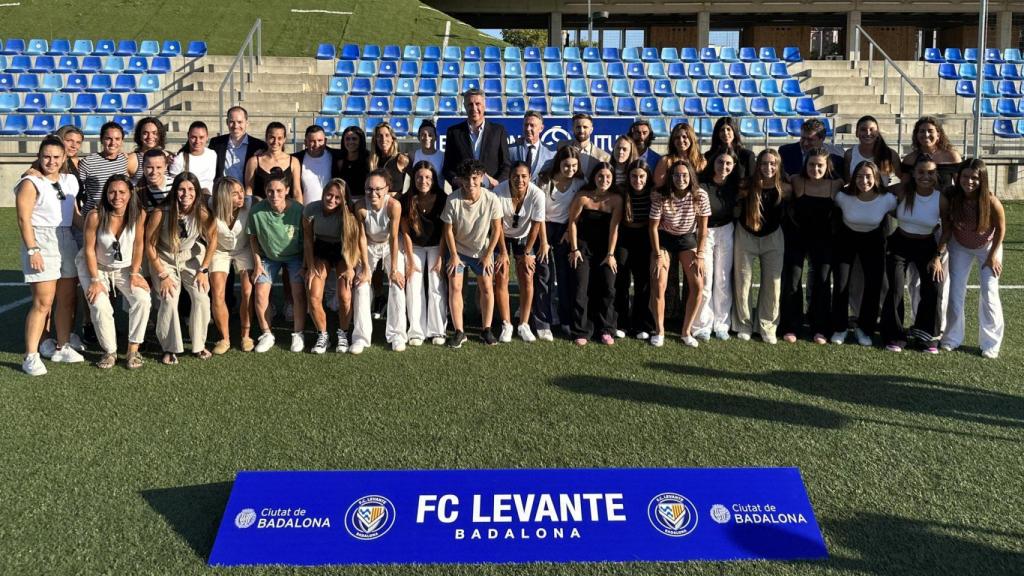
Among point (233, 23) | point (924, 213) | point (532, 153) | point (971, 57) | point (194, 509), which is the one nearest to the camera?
point (194, 509)

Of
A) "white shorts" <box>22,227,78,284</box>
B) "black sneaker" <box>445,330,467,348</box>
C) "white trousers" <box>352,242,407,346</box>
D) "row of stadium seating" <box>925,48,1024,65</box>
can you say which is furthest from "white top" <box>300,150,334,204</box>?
"row of stadium seating" <box>925,48,1024,65</box>

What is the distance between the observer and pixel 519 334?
6.79 meters

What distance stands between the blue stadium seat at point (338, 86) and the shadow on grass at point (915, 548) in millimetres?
16137

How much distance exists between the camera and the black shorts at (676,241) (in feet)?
21.6

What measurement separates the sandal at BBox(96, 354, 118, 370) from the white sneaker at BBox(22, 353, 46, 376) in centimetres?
35

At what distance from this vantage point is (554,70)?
1984 cm

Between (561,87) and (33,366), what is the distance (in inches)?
556

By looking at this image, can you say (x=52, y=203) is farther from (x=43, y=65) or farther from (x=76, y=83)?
(x=43, y=65)

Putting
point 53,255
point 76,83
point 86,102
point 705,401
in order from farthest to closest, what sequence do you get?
point 76,83
point 86,102
point 53,255
point 705,401

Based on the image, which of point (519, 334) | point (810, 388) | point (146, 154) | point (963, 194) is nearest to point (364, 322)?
point (519, 334)

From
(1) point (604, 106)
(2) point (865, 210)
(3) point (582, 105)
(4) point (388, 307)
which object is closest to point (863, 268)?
(2) point (865, 210)

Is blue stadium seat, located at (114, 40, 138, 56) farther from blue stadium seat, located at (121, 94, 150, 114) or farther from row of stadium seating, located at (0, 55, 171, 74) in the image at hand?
blue stadium seat, located at (121, 94, 150, 114)

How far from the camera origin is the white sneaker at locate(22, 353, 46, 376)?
578 centimetres

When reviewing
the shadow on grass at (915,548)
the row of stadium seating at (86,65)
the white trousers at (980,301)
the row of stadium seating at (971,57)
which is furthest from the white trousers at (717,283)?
the row of stadium seating at (971,57)
